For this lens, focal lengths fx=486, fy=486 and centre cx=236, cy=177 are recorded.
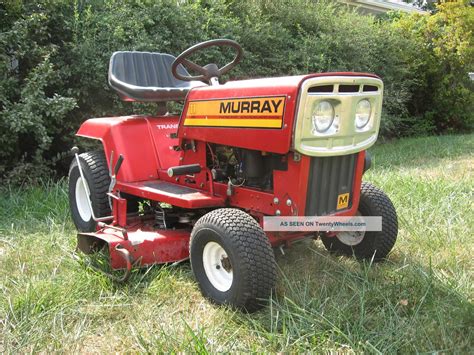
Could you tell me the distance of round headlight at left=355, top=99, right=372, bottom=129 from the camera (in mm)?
2414

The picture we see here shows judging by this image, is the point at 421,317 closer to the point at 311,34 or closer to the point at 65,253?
the point at 65,253

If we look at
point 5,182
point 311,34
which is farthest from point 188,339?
point 311,34

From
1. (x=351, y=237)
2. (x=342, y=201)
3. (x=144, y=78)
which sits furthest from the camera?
(x=144, y=78)

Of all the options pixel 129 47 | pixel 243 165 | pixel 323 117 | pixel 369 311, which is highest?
pixel 323 117

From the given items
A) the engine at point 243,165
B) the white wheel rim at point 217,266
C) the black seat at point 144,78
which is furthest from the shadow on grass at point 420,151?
the white wheel rim at point 217,266

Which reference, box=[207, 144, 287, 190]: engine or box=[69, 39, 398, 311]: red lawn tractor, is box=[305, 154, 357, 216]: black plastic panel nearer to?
box=[69, 39, 398, 311]: red lawn tractor

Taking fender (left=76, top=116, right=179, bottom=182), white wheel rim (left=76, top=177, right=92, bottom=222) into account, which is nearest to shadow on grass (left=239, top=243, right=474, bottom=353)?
fender (left=76, top=116, right=179, bottom=182)

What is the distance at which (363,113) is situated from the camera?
96.5 inches

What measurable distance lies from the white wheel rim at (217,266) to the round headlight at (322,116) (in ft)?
2.51

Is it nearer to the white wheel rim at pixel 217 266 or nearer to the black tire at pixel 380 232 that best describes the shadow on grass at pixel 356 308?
the black tire at pixel 380 232

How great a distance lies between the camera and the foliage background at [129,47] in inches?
177

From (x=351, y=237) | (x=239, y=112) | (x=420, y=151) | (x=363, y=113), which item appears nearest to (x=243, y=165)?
(x=239, y=112)

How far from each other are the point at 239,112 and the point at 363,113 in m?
0.62

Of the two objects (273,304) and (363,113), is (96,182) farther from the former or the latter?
(363,113)
